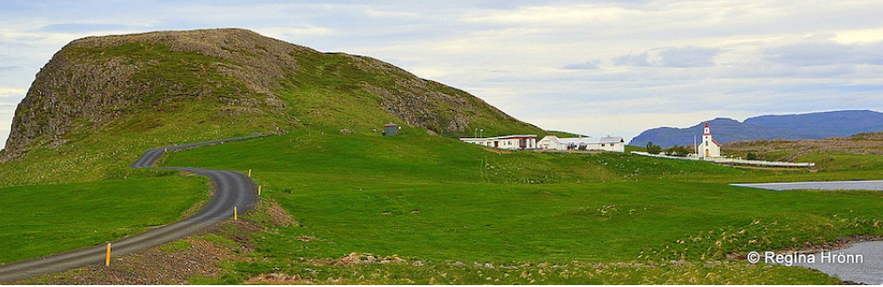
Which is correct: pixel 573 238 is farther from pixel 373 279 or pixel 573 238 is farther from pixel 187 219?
pixel 187 219

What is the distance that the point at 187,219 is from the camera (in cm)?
6009

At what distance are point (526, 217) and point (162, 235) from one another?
3133 cm

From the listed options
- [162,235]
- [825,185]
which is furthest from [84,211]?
[825,185]

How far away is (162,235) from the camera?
50.4m

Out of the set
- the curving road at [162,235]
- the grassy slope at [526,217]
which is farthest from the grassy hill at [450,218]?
the curving road at [162,235]

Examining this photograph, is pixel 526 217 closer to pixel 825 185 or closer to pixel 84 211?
pixel 84 211

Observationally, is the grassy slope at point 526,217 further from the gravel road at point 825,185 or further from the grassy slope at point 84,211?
the gravel road at point 825,185

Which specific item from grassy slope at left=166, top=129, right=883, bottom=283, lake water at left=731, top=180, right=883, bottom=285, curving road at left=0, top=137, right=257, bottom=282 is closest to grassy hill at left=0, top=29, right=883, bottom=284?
grassy slope at left=166, top=129, right=883, bottom=283

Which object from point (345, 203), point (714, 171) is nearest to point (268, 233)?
point (345, 203)

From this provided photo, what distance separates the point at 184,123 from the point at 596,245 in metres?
137

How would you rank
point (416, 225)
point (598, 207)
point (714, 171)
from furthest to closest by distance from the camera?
point (714, 171)
point (598, 207)
point (416, 225)

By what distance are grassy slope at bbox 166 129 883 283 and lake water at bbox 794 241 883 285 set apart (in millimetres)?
3307

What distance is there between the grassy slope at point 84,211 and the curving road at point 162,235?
1.60m

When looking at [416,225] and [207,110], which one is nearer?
[416,225]
